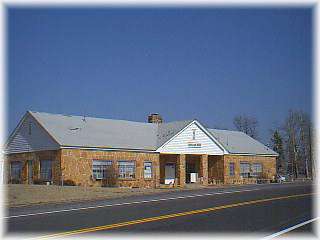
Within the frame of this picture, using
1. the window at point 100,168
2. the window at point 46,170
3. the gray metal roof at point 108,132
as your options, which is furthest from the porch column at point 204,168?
the window at point 46,170

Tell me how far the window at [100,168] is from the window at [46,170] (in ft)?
10.3

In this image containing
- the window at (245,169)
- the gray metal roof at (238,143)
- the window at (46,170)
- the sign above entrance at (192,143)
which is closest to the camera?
the window at (46,170)

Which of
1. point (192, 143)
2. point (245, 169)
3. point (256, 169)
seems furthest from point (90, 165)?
point (256, 169)

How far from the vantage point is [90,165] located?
35.6 meters

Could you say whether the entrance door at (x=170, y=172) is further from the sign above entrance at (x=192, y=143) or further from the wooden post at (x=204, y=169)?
the wooden post at (x=204, y=169)

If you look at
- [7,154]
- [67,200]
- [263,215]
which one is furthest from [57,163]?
[263,215]

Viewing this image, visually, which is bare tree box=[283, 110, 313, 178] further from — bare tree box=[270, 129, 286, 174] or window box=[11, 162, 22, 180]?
window box=[11, 162, 22, 180]

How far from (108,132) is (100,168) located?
16.1ft

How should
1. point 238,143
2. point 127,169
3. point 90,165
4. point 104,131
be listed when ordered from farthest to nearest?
point 238,143 → point 104,131 → point 127,169 → point 90,165

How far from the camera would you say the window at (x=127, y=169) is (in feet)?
123

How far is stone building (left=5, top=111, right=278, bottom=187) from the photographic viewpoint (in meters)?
35.3

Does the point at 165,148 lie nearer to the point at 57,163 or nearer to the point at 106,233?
the point at 57,163

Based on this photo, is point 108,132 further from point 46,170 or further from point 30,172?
point 30,172

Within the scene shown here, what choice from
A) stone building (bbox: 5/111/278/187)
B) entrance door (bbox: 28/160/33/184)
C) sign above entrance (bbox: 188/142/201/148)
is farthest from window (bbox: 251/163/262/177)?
entrance door (bbox: 28/160/33/184)
